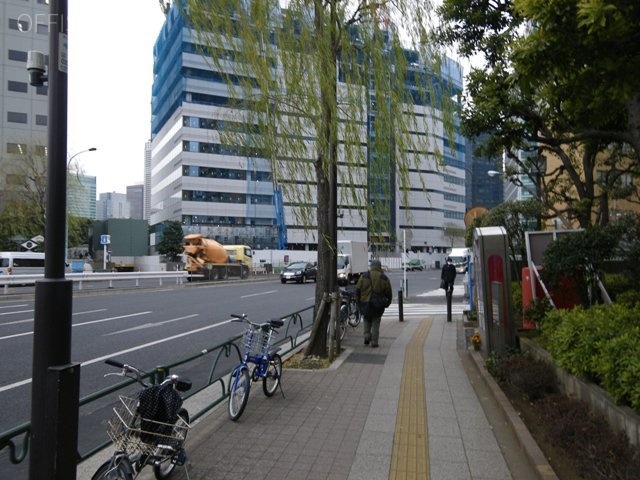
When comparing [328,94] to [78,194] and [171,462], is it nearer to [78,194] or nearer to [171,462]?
[171,462]

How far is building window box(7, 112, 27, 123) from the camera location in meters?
52.8

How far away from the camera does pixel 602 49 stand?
205 inches

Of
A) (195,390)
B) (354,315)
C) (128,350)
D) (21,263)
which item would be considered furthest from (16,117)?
(195,390)

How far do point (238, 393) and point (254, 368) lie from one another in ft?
2.40

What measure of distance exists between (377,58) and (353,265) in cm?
2768

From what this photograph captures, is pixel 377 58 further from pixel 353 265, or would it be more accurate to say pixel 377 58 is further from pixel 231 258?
pixel 231 258

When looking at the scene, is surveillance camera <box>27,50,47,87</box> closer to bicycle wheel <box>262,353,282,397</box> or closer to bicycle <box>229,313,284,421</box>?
bicycle <box>229,313,284,421</box>

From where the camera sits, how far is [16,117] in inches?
2095

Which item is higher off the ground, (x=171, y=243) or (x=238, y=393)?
(x=171, y=243)

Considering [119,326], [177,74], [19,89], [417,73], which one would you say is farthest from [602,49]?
[177,74]

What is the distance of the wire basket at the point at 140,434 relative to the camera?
12.2 ft

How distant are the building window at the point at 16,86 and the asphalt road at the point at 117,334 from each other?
39.4 m

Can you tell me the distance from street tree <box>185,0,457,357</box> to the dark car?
2834cm

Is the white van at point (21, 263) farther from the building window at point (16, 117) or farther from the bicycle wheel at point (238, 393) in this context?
the bicycle wheel at point (238, 393)
